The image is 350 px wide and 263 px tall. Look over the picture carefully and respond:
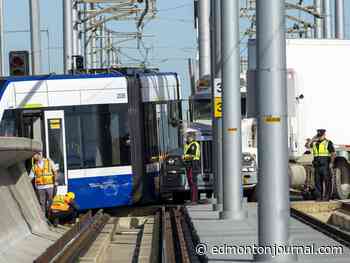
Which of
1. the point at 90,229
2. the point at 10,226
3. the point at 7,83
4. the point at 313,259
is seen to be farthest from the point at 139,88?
the point at 313,259

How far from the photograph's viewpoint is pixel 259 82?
1259 cm

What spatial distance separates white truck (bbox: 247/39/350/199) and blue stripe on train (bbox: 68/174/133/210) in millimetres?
5708

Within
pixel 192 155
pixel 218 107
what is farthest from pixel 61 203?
pixel 192 155

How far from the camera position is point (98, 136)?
1008 inches

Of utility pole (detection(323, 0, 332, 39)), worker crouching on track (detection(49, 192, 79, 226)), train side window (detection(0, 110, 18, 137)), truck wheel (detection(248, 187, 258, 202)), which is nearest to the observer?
worker crouching on track (detection(49, 192, 79, 226))

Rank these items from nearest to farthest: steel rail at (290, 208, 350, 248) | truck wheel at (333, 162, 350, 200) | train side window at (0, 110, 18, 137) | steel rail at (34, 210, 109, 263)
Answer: steel rail at (290, 208, 350, 248)
steel rail at (34, 210, 109, 263)
train side window at (0, 110, 18, 137)
truck wheel at (333, 162, 350, 200)

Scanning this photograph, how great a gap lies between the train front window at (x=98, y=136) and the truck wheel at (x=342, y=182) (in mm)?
6968

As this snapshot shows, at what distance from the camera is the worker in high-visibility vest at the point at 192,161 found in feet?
90.0

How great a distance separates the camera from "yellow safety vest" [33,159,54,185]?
74.0 ft

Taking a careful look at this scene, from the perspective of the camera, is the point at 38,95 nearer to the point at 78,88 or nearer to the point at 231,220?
the point at 78,88

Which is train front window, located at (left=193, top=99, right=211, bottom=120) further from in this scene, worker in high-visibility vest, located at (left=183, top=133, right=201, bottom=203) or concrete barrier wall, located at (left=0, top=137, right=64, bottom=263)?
concrete barrier wall, located at (left=0, top=137, right=64, bottom=263)

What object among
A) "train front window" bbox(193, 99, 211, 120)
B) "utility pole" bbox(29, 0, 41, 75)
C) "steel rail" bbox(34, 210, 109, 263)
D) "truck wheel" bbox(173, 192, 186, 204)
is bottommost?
"truck wheel" bbox(173, 192, 186, 204)

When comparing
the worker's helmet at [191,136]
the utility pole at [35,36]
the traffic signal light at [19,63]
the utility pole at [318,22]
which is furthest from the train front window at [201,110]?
the utility pole at [318,22]

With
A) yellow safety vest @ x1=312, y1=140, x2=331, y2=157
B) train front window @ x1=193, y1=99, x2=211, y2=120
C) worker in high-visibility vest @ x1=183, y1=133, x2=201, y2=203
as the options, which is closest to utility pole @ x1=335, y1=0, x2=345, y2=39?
train front window @ x1=193, y1=99, x2=211, y2=120
